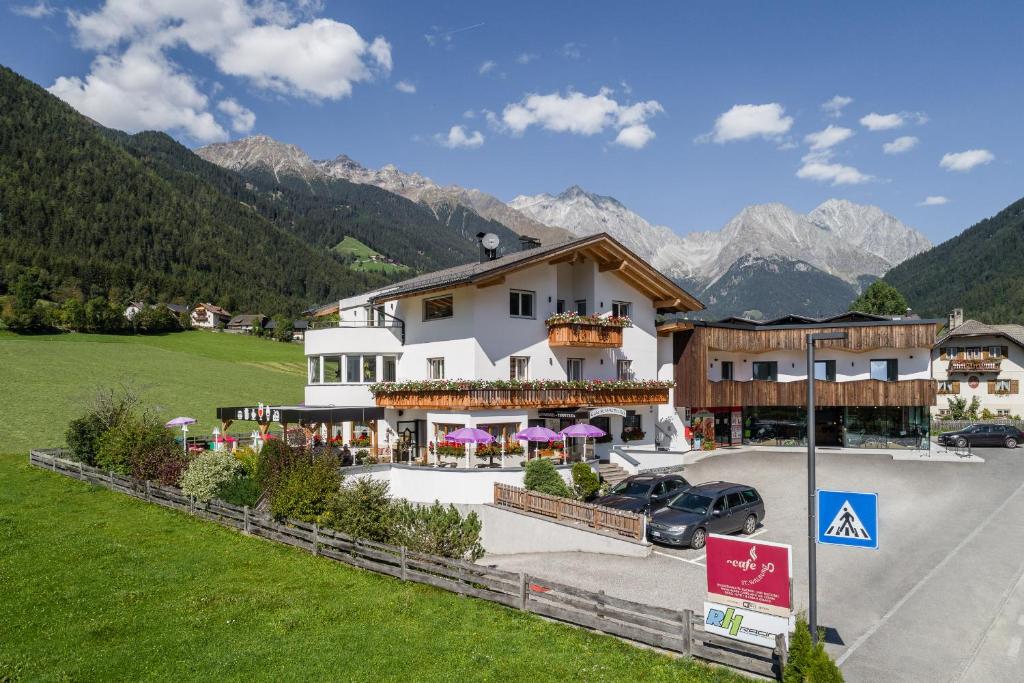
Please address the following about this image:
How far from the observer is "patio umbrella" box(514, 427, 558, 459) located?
91.7 ft

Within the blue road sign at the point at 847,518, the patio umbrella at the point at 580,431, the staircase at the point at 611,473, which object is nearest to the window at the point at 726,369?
the staircase at the point at 611,473

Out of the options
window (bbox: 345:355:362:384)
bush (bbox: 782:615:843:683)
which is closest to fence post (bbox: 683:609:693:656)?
bush (bbox: 782:615:843:683)

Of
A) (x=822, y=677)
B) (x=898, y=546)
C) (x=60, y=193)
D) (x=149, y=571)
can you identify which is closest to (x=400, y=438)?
(x=149, y=571)

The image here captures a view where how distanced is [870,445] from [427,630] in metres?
34.6

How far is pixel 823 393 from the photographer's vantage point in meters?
40.0

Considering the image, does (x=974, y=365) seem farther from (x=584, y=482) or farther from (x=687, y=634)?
(x=687, y=634)

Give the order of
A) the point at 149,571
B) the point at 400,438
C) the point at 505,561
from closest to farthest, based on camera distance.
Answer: the point at 149,571
the point at 505,561
the point at 400,438

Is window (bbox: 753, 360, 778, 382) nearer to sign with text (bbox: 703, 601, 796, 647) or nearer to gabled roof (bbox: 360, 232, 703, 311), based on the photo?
gabled roof (bbox: 360, 232, 703, 311)

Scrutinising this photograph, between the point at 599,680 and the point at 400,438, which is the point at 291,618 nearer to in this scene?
the point at 599,680

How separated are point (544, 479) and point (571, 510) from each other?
3657 millimetres

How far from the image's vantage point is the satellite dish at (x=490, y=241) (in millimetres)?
36312

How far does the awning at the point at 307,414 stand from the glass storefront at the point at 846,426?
23622 millimetres

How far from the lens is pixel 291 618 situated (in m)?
14.4

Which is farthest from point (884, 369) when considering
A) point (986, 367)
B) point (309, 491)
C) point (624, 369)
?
point (309, 491)
